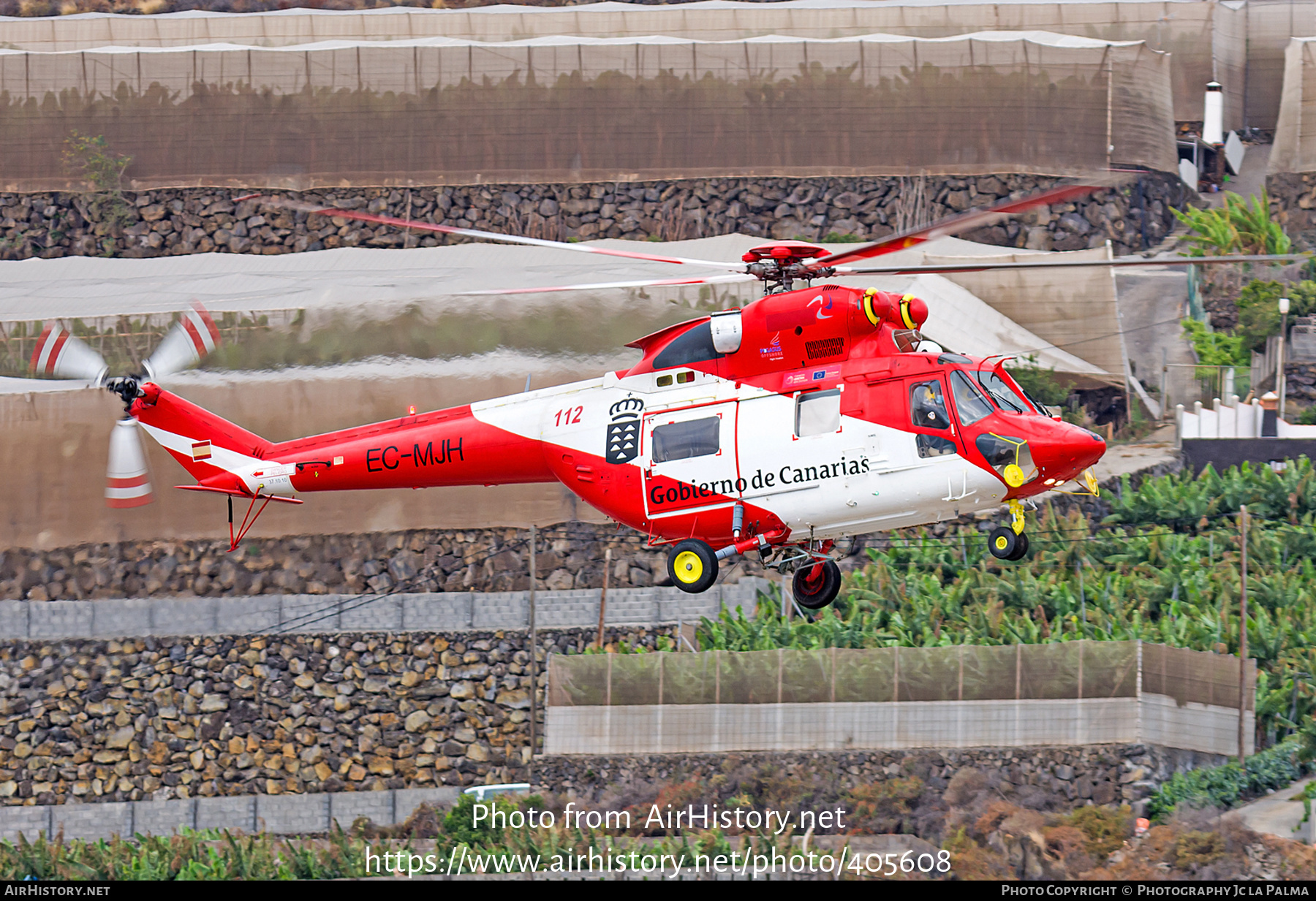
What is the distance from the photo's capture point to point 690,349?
24906 mm

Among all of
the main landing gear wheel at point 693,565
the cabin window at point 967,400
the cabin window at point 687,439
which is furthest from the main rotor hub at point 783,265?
the main landing gear wheel at point 693,565

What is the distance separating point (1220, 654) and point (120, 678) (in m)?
22.2

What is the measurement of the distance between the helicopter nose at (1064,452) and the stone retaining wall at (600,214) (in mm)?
28535

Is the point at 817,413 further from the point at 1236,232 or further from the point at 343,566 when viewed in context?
the point at 1236,232

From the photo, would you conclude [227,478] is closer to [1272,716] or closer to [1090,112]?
[1272,716]

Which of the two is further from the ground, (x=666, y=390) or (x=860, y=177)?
(x=860, y=177)

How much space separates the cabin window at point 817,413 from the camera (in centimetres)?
2406

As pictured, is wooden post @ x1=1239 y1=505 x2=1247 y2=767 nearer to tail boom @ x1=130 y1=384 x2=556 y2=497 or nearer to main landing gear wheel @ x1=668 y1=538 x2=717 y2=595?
main landing gear wheel @ x1=668 y1=538 x2=717 y2=595

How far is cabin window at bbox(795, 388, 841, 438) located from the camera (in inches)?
947

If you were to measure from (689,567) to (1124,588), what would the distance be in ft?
61.2

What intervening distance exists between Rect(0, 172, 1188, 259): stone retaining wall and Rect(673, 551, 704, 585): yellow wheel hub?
28.1 metres

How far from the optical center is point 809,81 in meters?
54.1

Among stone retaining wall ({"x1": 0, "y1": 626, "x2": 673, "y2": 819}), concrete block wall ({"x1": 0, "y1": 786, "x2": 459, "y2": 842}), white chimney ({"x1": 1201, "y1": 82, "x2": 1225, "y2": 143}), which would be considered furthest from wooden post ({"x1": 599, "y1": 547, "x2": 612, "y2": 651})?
white chimney ({"x1": 1201, "y1": 82, "x2": 1225, "y2": 143})
